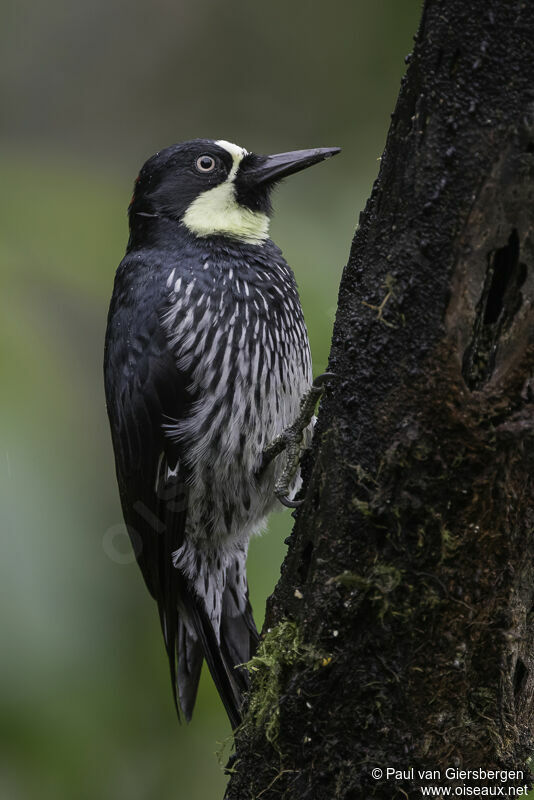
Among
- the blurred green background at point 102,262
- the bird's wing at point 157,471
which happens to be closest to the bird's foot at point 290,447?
the bird's wing at point 157,471

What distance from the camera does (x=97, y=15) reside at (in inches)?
159

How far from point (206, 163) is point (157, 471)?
38.2 inches

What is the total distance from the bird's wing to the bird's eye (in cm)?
57

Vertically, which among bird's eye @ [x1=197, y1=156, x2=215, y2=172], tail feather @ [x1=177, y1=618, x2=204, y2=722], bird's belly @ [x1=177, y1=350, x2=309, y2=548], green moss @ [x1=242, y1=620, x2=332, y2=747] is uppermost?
bird's eye @ [x1=197, y1=156, x2=215, y2=172]

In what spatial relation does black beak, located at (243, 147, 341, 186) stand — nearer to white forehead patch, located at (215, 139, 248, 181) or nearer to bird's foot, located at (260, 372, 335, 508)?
white forehead patch, located at (215, 139, 248, 181)

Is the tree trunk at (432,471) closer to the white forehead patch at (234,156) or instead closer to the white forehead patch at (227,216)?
the white forehead patch at (227,216)

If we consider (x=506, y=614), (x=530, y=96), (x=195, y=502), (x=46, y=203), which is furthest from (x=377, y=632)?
(x=46, y=203)

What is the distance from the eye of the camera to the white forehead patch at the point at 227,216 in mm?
2566

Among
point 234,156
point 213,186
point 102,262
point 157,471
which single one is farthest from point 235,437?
point 102,262

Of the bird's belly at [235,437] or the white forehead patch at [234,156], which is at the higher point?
the white forehead patch at [234,156]

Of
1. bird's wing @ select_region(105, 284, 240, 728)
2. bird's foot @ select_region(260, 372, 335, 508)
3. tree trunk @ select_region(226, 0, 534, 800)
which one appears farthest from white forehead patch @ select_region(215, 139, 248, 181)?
tree trunk @ select_region(226, 0, 534, 800)

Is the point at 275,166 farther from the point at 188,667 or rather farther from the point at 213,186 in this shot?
the point at 188,667

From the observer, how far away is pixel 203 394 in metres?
2.38

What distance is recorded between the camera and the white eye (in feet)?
8.70
